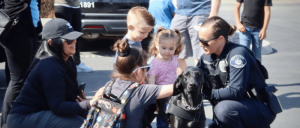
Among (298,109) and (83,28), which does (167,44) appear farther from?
(83,28)

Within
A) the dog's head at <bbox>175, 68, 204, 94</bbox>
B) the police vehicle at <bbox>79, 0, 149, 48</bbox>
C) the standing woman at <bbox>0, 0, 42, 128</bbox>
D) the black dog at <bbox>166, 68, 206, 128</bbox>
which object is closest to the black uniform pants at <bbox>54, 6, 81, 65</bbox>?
the police vehicle at <bbox>79, 0, 149, 48</bbox>

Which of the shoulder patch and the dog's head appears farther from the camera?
the shoulder patch

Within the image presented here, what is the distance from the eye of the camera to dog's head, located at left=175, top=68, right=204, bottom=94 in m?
2.16

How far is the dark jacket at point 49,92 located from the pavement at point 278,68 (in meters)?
1.45

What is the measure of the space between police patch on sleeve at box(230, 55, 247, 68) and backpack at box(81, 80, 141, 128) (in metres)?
0.79

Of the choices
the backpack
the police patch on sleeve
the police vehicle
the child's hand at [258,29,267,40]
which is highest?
the police patch on sleeve

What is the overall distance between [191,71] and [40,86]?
115 cm

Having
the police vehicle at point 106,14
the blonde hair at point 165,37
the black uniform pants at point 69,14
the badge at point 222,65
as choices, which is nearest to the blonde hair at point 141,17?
the blonde hair at point 165,37

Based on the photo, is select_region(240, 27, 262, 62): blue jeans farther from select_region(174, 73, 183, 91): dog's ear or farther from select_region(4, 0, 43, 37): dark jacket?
select_region(174, 73, 183, 91): dog's ear

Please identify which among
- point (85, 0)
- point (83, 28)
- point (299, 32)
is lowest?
point (299, 32)

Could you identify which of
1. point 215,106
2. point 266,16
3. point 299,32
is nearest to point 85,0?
point 266,16

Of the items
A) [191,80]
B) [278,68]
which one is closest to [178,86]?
[191,80]

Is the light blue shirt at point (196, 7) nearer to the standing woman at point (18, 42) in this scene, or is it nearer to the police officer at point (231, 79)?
the police officer at point (231, 79)

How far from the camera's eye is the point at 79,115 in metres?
2.90
